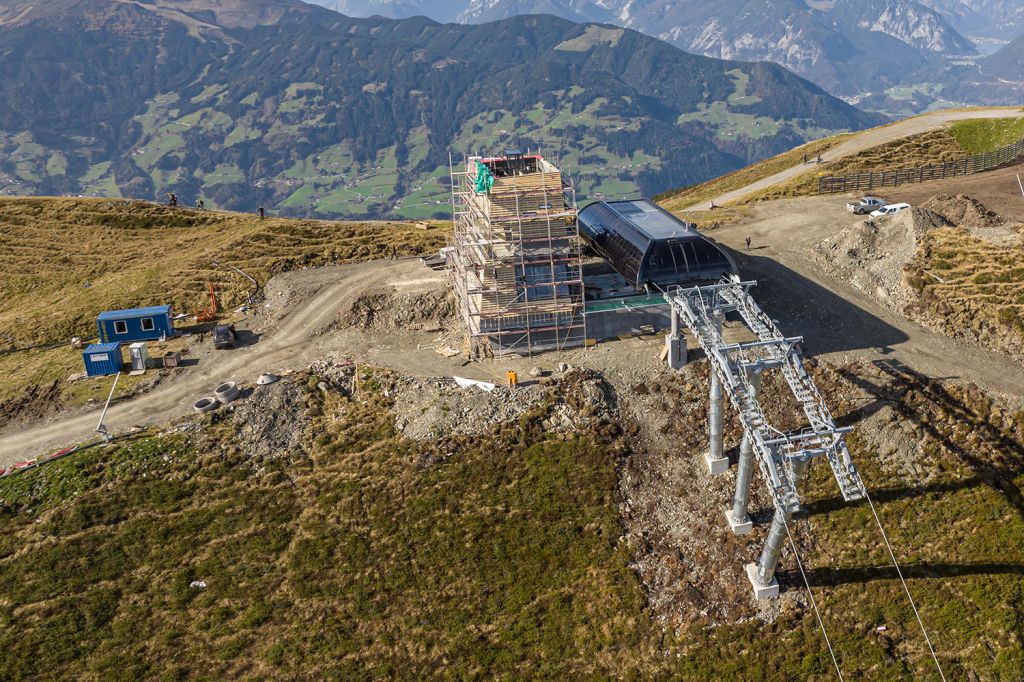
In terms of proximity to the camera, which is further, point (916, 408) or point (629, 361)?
point (629, 361)

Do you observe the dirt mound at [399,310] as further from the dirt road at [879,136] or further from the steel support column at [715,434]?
the dirt road at [879,136]

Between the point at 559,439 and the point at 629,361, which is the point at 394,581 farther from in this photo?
the point at 629,361

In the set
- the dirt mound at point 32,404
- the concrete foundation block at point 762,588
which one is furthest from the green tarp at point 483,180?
the dirt mound at point 32,404

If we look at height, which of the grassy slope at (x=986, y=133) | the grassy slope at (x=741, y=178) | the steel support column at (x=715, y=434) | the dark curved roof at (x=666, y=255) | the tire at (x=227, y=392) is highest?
the grassy slope at (x=986, y=133)

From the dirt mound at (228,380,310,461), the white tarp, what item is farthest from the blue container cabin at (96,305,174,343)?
the white tarp

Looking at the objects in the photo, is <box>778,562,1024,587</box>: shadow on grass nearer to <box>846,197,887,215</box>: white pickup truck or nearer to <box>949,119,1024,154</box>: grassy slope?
<box>846,197,887,215</box>: white pickup truck

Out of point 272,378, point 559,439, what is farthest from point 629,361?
point 272,378
